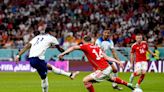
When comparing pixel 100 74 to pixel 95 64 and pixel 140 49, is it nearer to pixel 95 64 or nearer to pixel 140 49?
pixel 95 64

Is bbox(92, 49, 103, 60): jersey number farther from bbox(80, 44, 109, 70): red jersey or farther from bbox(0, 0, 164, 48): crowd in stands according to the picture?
bbox(0, 0, 164, 48): crowd in stands

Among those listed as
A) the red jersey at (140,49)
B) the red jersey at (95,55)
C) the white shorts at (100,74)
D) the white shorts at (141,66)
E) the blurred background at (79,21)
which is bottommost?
the blurred background at (79,21)

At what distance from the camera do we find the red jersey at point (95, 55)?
1694 centimetres

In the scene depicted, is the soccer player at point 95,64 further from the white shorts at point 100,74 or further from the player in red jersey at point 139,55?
the player in red jersey at point 139,55

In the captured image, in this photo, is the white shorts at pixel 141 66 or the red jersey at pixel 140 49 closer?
the white shorts at pixel 141 66

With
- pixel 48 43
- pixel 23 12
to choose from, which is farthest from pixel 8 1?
pixel 48 43

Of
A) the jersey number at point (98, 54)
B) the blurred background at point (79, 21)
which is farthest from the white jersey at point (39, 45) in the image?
the blurred background at point (79, 21)

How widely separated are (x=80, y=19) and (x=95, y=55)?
24566 millimetres

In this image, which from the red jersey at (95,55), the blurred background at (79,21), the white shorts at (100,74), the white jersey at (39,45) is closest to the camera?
the red jersey at (95,55)

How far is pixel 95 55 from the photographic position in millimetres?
17016

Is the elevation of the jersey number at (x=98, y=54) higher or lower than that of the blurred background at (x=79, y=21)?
higher

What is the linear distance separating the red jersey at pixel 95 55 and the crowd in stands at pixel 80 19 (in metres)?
19.8

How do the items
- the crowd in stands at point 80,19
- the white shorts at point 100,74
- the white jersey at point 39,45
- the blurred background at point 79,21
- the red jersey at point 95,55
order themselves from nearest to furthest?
the red jersey at point 95,55, the white shorts at point 100,74, the white jersey at point 39,45, the blurred background at point 79,21, the crowd in stands at point 80,19

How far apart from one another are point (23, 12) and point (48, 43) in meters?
24.8
